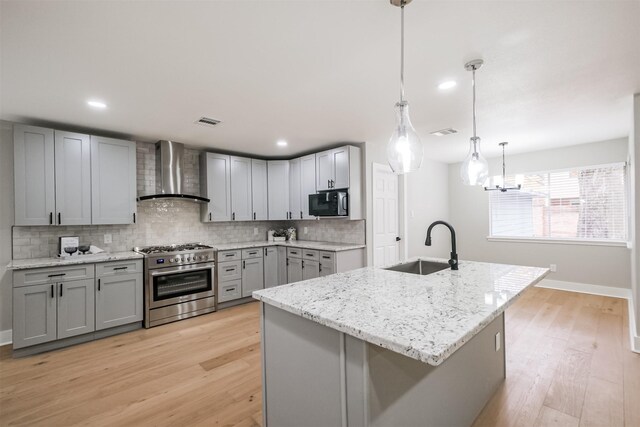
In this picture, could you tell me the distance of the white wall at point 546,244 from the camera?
178 inches

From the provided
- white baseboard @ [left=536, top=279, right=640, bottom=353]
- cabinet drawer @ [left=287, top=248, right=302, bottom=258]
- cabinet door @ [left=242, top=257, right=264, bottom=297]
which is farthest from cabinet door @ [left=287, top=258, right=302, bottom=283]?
white baseboard @ [left=536, top=279, right=640, bottom=353]

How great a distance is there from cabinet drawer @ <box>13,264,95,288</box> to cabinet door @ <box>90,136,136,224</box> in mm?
618

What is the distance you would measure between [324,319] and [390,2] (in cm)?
156

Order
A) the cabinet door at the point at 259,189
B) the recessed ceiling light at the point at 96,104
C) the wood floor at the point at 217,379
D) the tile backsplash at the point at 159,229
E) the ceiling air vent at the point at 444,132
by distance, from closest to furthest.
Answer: the wood floor at the point at 217,379, the recessed ceiling light at the point at 96,104, the tile backsplash at the point at 159,229, the ceiling air vent at the point at 444,132, the cabinet door at the point at 259,189

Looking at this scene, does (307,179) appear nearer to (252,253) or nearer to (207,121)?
(252,253)

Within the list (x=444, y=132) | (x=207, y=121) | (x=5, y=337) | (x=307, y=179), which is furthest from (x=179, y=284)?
(x=444, y=132)

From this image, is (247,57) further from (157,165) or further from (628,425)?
(628,425)

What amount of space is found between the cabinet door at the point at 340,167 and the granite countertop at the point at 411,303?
2.30m

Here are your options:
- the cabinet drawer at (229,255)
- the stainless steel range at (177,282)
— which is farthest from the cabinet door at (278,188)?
the stainless steel range at (177,282)

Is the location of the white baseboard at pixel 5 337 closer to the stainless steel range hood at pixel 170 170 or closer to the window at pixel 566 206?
the stainless steel range hood at pixel 170 170

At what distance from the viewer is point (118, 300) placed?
3.38 metres

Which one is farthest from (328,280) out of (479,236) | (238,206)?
(479,236)

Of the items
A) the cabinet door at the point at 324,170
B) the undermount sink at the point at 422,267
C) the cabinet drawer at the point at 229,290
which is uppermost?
the cabinet door at the point at 324,170

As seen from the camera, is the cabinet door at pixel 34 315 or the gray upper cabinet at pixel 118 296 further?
the gray upper cabinet at pixel 118 296
